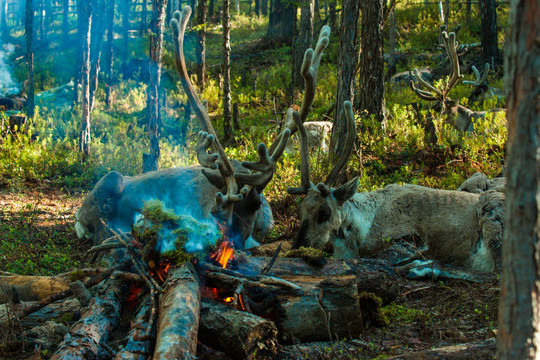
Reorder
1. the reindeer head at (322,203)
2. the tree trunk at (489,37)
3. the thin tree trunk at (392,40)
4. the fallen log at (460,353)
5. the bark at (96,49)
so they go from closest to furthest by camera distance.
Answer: the fallen log at (460,353) → the reindeer head at (322,203) → the bark at (96,49) → the tree trunk at (489,37) → the thin tree trunk at (392,40)

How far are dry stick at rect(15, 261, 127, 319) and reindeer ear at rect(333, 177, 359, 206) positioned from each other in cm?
271

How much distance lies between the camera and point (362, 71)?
10.9 meters

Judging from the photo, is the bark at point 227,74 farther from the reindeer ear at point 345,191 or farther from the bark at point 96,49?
the reindeer ear at point 345,191

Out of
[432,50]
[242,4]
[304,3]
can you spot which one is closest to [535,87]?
[304,3]

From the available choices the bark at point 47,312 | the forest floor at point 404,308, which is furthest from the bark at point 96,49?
the bark at point 47,312

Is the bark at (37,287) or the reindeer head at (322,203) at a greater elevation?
the reindeer head at (322,203)

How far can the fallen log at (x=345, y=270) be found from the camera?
432 cm

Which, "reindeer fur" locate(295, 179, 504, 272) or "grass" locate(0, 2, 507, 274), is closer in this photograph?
"reindeer fur" locate(295, 179, 504, 272)

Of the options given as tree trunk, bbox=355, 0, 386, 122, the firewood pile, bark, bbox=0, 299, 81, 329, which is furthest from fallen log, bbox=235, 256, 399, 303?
tree trunk, bbox=355, 0, 386, 122

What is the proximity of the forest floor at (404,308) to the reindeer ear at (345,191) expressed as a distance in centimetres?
120

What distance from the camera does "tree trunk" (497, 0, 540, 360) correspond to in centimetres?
185

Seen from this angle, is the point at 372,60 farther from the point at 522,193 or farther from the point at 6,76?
the point at 6,76

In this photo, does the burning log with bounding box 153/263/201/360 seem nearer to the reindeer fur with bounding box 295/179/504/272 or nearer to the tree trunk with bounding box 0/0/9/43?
the reindeer fur with bounding box 295/179/504/272

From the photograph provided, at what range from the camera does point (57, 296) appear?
3752 mm
